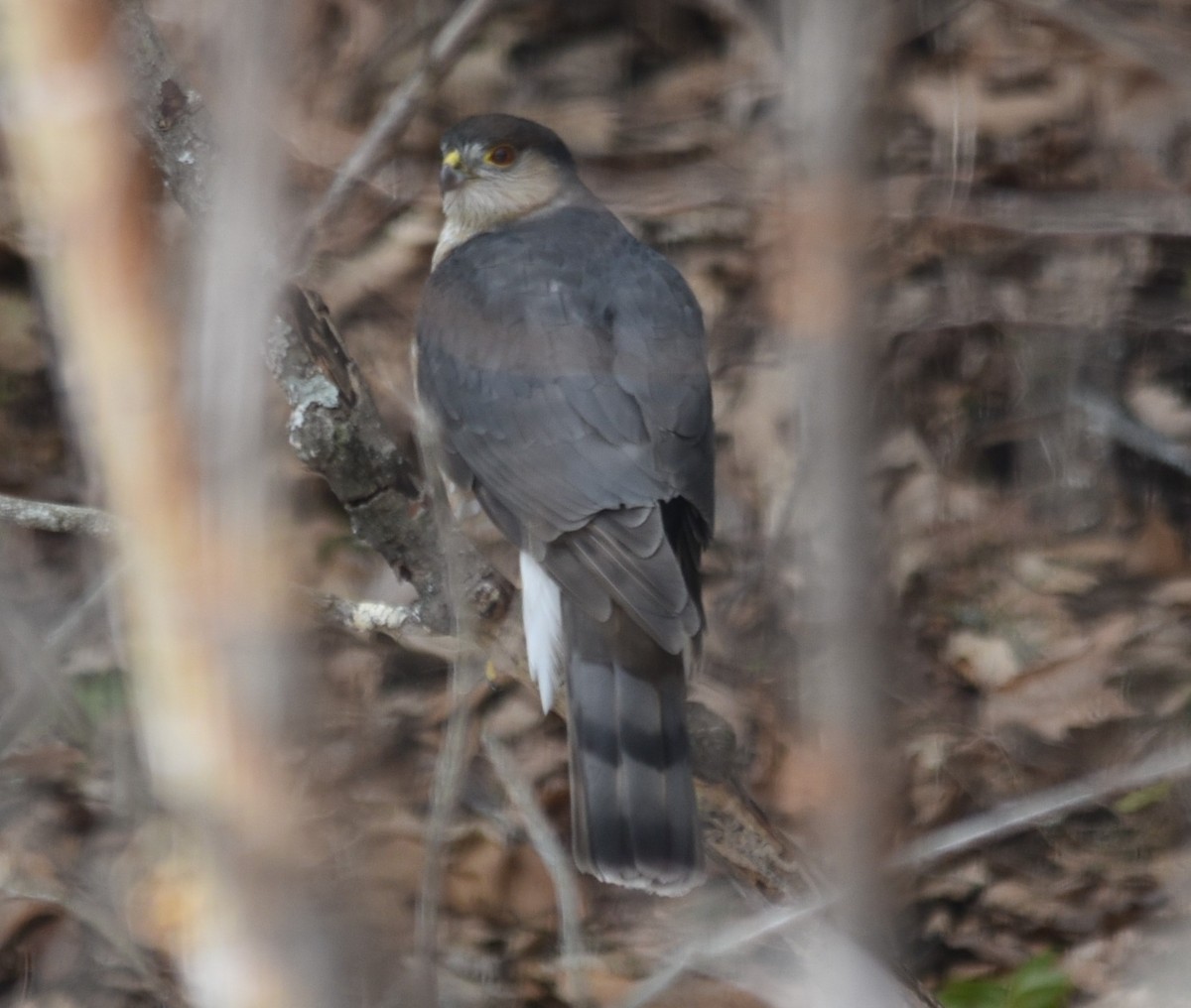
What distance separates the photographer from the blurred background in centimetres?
127

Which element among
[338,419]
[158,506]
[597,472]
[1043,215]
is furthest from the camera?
[597,472]

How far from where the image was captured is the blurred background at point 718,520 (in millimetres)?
1267

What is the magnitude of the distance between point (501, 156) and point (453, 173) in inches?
5.4

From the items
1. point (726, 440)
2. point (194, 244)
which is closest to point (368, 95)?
point (726, 440)

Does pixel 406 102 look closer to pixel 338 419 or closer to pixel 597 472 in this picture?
pixel 338 419

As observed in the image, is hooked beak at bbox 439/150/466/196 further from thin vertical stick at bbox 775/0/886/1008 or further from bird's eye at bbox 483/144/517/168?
thin vertical stick at bbox 775/0/886/1008

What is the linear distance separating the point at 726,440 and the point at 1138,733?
155 cm

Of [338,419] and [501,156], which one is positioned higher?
[501,156]

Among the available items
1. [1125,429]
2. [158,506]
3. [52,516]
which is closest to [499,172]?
[52,516]

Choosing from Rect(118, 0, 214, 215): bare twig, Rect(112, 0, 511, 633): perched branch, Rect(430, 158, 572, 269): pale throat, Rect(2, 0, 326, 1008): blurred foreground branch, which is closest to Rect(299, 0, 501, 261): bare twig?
Rect(112, 0, 511, 633): perched branch

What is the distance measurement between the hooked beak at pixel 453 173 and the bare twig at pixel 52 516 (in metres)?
1.58

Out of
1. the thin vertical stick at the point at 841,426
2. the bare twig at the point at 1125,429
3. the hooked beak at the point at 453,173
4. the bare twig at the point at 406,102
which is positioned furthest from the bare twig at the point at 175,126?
the bare twig at the point at 1125,429

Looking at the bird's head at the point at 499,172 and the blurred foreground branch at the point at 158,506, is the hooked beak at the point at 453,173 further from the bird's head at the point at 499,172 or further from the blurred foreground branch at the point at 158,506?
the blurred foreground branch at the point at 158,506

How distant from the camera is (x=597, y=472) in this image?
294cm
